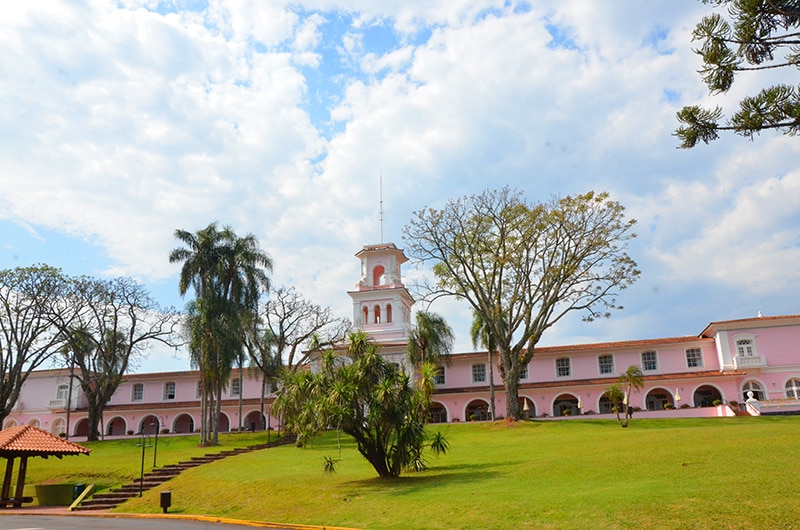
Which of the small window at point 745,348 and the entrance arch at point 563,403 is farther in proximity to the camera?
the entrance arch at point 563,403

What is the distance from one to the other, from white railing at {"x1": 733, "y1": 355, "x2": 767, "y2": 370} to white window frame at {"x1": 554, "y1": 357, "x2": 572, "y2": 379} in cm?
1117

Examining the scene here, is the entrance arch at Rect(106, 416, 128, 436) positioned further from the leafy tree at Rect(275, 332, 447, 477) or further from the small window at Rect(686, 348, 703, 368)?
the small window at Rect(686, 348, 703, 368)

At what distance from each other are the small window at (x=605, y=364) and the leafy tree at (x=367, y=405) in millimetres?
31231

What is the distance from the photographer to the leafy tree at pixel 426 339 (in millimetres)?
43938

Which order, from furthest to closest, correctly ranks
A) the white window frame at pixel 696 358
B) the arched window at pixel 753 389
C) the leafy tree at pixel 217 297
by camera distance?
the white window frame at pixel 696 358, the arched window at pixel 753 389, the leafy tree at pixel 217 297

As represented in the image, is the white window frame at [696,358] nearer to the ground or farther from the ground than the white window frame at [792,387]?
farther from the ground

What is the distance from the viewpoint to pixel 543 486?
17906 millimetres

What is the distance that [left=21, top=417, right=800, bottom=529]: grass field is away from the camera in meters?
14.1

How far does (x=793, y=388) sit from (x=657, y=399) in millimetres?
8742

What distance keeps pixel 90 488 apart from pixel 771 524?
2369 centimetres

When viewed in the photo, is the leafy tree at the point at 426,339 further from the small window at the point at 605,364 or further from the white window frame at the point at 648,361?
the white window frame at the point at 648,361

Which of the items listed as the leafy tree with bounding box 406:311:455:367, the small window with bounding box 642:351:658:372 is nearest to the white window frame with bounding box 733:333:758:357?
the small window with bounding box 642:351:658:372

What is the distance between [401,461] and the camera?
2239 centimetres

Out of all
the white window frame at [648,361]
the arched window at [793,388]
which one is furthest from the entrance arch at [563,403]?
the arched window at [793,388]
